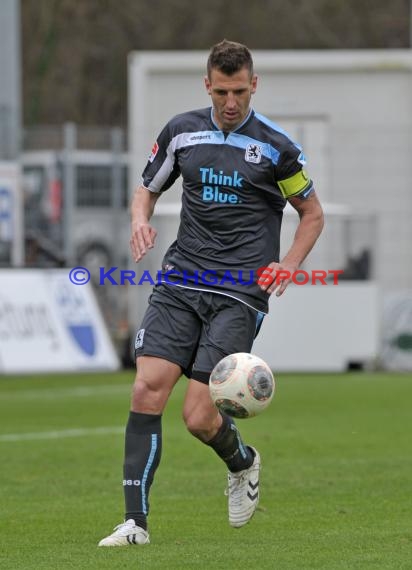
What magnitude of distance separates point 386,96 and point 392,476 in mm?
16562

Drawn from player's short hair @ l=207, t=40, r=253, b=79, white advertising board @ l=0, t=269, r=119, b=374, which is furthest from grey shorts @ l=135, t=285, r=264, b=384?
white advertising board @ l=0, t=269, r=119, b=374

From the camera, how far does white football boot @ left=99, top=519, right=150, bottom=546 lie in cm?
728

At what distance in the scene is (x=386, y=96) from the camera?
85.5 ft

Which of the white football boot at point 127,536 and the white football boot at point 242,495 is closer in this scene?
the white football boot at point 127,536

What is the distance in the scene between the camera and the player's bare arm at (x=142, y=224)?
747 cm

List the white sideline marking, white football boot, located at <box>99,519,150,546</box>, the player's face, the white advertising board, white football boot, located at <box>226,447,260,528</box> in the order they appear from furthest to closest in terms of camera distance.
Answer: the white advertising board, the white sideline marking, white football boot, located at <box>226,447,260,528</box>, the player's face, white football boot, located at <box>99,519,150,546</box>

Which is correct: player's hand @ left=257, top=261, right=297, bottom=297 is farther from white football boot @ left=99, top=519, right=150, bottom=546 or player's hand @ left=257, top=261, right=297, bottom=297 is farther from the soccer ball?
white football boot @ left=99, top=519, right=150, bottom=546

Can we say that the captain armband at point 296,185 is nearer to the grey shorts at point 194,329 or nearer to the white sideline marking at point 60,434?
the grey shorts at point 194,329

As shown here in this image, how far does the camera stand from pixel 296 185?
25.1 ft

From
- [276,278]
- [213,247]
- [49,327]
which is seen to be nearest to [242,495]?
[276,278]

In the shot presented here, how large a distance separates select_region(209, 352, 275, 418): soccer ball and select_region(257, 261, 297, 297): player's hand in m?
0.34

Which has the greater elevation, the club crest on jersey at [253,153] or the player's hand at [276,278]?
the club crest on jersey at [253,153]

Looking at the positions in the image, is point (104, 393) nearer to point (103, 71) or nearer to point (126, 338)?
point (126, 338)

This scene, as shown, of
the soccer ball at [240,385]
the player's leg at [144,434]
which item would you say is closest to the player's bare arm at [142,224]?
the player's leg at [144,434]
